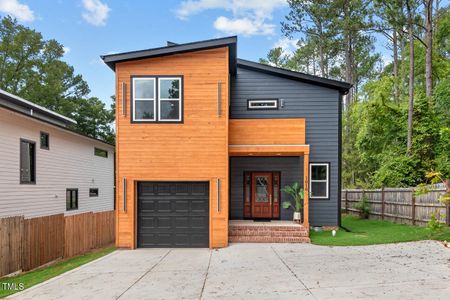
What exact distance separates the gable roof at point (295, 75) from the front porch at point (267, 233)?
18.2 ft

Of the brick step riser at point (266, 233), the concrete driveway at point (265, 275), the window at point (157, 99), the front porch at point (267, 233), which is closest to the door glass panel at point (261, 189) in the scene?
the front porch at point (267, 233)

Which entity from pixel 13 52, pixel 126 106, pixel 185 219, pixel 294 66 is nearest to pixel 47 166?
pixel 126 106

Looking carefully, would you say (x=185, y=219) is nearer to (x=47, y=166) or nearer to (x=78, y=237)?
(x=78, y=237)

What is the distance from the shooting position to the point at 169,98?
1059 centimetres

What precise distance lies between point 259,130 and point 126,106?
453 cm

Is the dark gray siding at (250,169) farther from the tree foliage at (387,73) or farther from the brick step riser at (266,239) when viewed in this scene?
Answer: the tree foliage at (387,73)

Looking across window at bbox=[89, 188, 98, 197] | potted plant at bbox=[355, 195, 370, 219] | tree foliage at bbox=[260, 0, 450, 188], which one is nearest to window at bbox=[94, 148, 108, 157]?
window at bbox=[89, 188, 98, 197]

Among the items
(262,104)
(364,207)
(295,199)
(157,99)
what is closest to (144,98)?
(157,99)

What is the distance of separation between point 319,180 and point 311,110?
277 cm

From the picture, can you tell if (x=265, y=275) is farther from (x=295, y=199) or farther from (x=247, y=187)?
(x=247, y=187)

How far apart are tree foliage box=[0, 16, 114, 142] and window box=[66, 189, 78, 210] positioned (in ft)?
51.4

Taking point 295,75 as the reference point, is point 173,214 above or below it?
below

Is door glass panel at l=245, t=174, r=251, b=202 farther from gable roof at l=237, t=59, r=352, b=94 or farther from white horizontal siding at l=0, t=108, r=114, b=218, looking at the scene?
white horizontal siding at l=0, t=108, r=114, b=218

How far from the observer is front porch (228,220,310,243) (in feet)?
35.9
